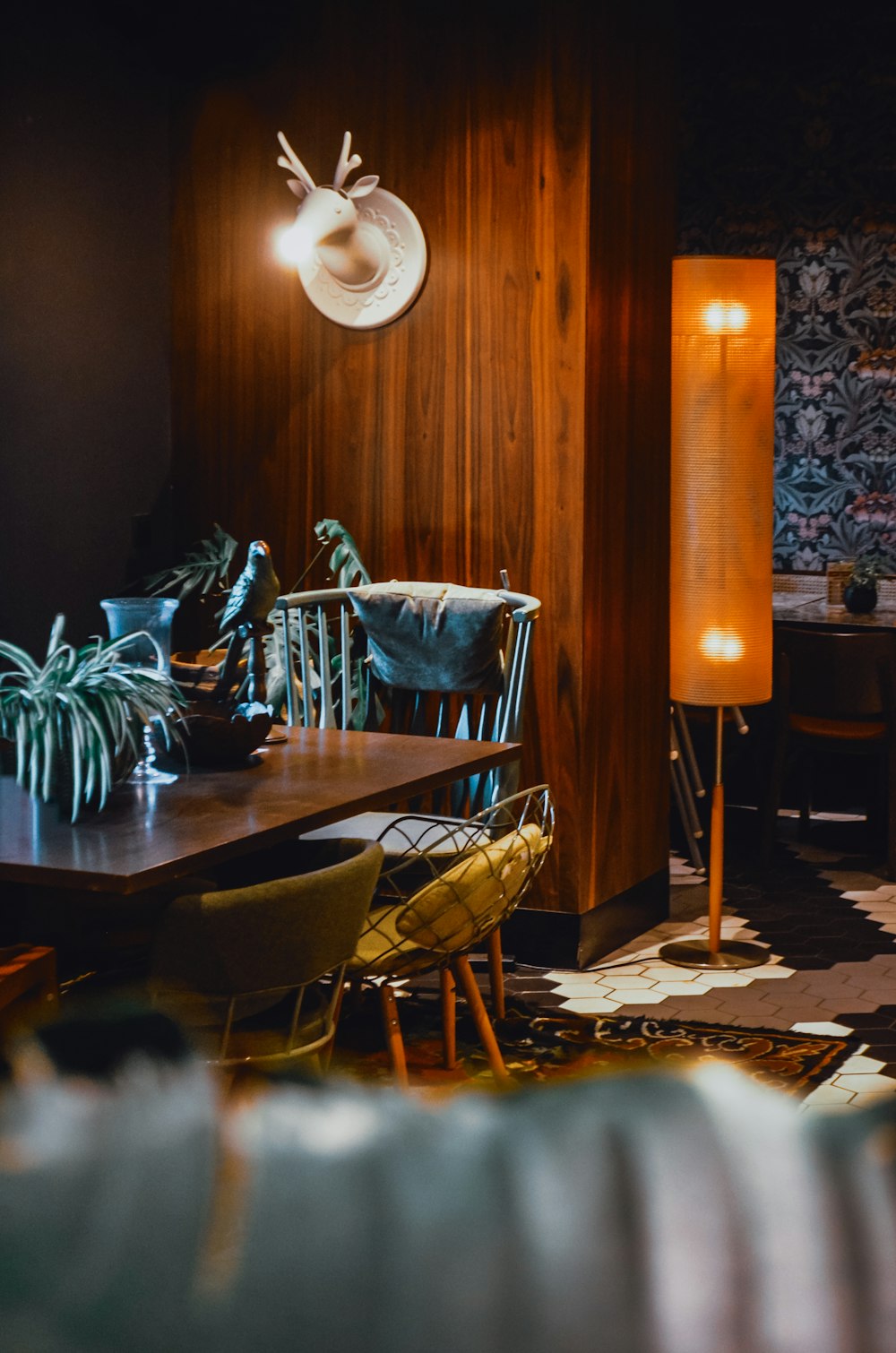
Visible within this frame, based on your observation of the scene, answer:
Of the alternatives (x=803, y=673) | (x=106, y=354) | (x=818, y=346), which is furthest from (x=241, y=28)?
(x=818, y=346)

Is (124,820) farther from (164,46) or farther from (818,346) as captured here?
(818,346)

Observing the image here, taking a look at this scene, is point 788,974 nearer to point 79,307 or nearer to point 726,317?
point 726,317

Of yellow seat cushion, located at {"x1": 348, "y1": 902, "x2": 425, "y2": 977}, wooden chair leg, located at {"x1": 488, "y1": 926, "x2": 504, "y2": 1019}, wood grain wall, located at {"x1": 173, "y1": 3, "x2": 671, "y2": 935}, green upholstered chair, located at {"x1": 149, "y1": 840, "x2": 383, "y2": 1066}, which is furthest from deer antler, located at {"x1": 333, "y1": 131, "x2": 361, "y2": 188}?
green upholstered chair, located at {"x1": 149, "y1": 840, "x2": 383, "y2": 1066}

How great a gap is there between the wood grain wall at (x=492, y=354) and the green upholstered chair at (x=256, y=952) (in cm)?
192

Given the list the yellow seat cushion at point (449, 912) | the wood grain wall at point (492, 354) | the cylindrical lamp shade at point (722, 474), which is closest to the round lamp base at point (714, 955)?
the wood grain wall at point (492, 354)

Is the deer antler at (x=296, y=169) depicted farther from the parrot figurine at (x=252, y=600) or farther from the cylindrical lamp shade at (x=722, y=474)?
the parrot figurine at (x=252, y=600)

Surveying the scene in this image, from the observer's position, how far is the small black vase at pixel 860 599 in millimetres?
5914

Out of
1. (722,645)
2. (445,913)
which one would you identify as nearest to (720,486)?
(722,645)

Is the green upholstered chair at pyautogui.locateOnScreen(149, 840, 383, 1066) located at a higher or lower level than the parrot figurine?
lower

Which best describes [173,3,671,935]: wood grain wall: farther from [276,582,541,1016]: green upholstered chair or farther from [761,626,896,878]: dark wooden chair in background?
[761,626,896,878]: dark wooden chair in background

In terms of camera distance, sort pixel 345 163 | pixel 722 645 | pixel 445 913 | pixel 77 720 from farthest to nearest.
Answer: pixel 345 163 → pixel 722 645 → pixel 445 913 → pixel 77 720

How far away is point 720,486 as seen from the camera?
13.3 feet

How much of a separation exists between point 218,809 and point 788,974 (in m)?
2.16

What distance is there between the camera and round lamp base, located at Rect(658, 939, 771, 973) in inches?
166
